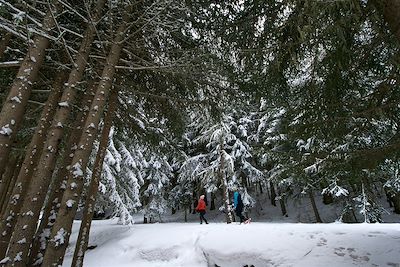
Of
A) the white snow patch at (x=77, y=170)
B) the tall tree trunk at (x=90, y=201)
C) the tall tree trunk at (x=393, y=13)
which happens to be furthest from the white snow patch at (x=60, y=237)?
the tall tree trunk at (x=393, y=13)

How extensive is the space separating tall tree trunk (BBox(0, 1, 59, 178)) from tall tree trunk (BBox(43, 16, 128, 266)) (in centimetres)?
107

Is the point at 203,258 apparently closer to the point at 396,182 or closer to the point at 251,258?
the point at 251,258

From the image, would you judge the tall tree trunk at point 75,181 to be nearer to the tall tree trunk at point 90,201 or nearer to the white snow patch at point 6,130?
the white snow patch at point 6,130

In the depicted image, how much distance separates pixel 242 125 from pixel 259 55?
1727 centimetres

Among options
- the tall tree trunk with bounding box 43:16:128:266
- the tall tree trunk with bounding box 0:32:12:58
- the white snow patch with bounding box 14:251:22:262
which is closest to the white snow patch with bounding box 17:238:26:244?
the white snow patch with bounding box 14:251:22:262

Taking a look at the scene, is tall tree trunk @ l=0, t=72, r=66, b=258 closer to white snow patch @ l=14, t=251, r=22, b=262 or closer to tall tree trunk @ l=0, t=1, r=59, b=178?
tall tree trunk @ l=0, t=1, r=59, b=178

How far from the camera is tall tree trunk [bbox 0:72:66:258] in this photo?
5957 millimetres

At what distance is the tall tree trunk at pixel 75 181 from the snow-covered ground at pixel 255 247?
5.68 meters

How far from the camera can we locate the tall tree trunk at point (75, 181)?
15.4 ft

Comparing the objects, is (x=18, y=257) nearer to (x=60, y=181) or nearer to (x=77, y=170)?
(x=77, y=170)

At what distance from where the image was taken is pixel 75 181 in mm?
5055

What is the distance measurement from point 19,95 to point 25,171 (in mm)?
1649

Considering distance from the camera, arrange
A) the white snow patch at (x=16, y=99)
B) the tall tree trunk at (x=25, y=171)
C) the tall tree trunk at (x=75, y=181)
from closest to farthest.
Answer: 1. the tall tree trunk at (x=75, y=181)
2. the white snow patch at (x=16, y=99)
3. the tall tree trunk at (x=25, y=171)

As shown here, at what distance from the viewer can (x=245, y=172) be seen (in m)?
A: 22.8
